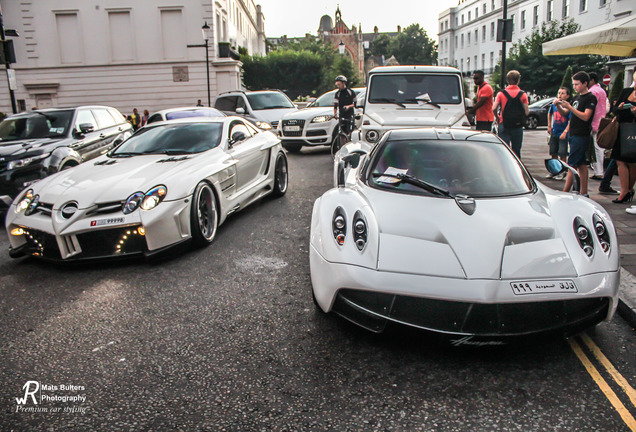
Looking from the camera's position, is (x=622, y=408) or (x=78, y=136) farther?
(x=78, y=136)

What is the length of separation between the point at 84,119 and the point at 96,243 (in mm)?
5466

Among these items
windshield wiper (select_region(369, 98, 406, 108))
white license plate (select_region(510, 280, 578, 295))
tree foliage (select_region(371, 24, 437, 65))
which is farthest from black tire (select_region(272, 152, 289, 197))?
tree foliage (select_region(371, 24, 437, 65))

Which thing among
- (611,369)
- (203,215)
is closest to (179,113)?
(203,215)

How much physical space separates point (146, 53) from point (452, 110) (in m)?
30.4

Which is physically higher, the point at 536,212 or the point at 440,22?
the point at 440,22

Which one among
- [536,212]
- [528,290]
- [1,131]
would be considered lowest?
[528,290]

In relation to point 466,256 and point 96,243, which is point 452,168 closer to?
point 466,256

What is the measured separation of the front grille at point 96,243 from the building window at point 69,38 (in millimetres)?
34227

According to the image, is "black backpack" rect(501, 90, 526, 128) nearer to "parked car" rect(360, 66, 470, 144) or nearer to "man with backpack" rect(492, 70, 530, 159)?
"man with backpack" rect(492, 70, 530, 159)

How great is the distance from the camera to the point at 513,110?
29.0 ft

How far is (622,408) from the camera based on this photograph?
8.54 ft

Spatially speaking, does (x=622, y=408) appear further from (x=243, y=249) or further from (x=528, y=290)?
(x=243, y=249)

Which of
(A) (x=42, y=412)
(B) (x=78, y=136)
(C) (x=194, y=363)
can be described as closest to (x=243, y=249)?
(C) (x=194, y=363)

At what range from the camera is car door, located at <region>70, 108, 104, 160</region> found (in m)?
8.78
